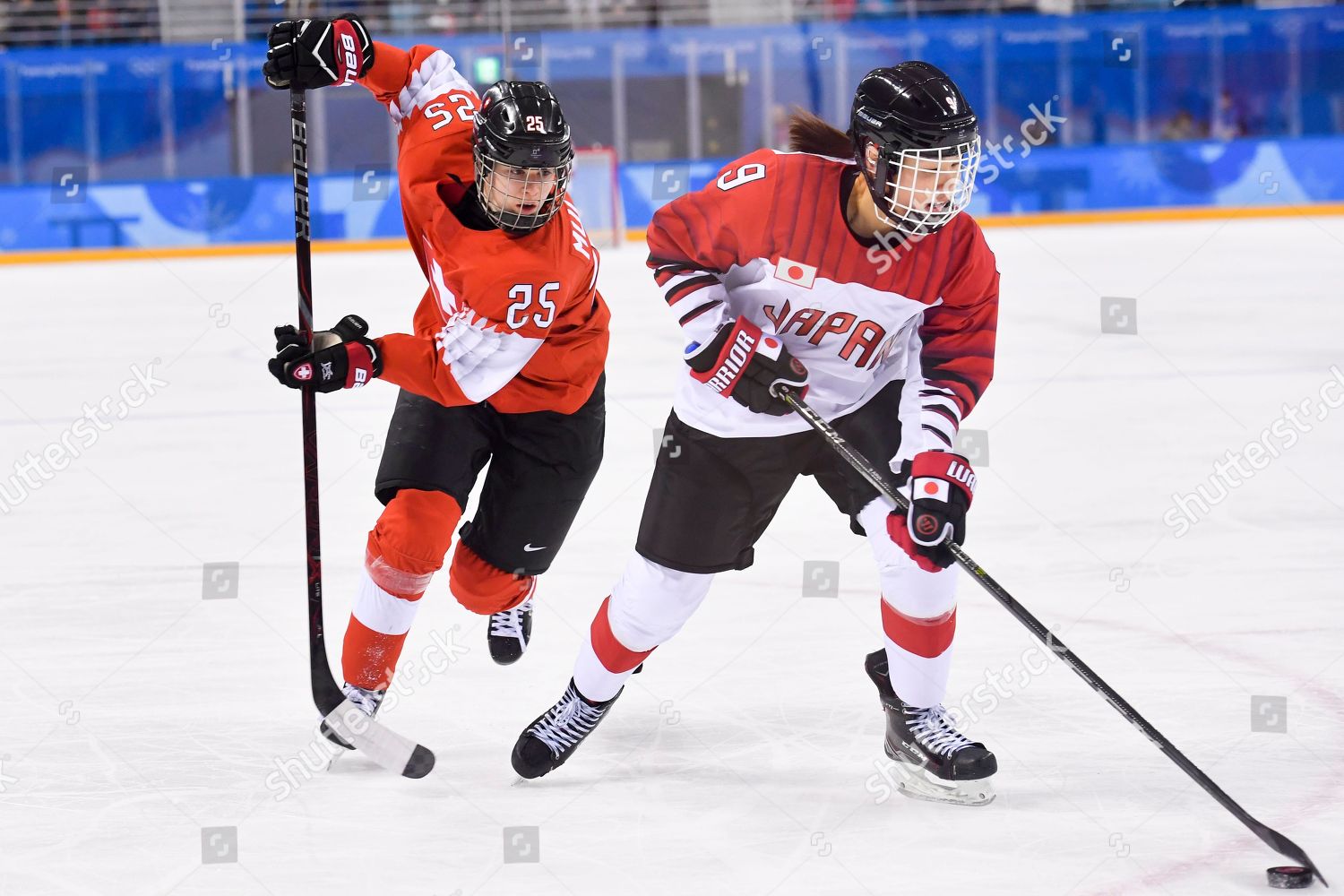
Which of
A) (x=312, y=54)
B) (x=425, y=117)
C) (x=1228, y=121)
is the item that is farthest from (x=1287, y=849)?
(x=1228, y=121)

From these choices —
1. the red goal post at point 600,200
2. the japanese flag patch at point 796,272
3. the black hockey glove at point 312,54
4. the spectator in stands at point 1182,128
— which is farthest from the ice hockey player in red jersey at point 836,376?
the spectator in stands at point 1182,128

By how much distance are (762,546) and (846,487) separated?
1.67 meters

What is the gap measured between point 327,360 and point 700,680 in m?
1.20

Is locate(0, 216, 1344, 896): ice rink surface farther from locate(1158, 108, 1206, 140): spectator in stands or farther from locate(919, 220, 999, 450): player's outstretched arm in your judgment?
locate(1158, 108, 1206, 140): spectator in stands

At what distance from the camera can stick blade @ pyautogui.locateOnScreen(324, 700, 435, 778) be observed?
2934 mm

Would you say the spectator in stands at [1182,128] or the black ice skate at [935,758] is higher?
the spectator in stands at [1182,128]

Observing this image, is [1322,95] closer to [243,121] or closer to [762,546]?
A: [243,121]

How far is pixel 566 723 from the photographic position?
2.96 m

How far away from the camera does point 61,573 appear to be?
4.39m

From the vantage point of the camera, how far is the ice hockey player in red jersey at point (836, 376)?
8.67 feet

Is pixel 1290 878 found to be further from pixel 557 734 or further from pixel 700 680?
pixel 700 680

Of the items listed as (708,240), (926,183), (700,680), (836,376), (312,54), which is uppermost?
(312,54)

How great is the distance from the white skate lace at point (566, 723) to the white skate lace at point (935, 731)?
594mm

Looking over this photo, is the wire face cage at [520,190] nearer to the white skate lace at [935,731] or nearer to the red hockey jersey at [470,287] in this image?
the red hockey jersey at [470,287]
